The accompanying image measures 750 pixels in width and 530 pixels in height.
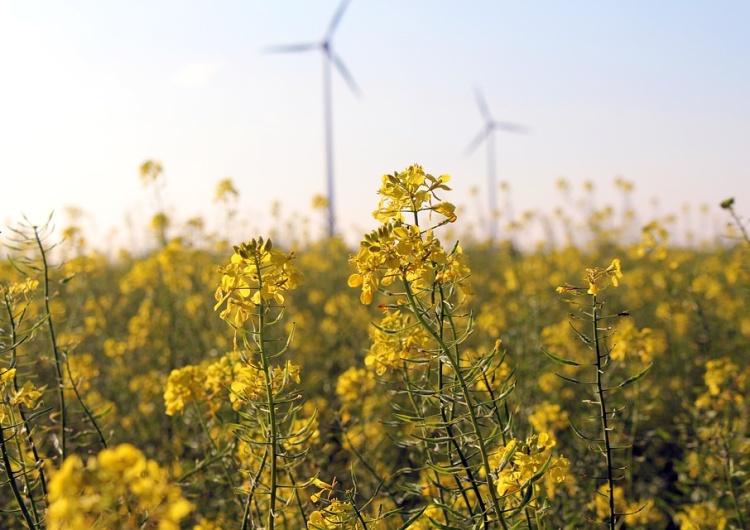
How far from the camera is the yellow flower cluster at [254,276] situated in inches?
73.5

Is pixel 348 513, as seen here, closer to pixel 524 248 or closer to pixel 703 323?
pixel 703 323

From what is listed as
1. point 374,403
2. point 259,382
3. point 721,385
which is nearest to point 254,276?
point 259,382

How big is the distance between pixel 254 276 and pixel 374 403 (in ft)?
8.81

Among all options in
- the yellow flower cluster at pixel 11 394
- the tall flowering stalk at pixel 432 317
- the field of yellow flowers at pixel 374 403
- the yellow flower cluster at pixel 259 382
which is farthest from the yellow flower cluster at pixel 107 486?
the yellow flower cluster at pixel 11 394

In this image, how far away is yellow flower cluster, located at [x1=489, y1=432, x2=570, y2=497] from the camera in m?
1.91

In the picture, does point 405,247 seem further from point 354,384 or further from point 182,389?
point 354,384

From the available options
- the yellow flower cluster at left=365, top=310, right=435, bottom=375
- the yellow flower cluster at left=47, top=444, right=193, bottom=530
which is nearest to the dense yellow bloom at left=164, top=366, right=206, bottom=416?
the yellow flower cluster at left=365, top=310, right=435, bottom=375

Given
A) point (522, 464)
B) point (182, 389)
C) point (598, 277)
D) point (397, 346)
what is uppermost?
point (598, 277)

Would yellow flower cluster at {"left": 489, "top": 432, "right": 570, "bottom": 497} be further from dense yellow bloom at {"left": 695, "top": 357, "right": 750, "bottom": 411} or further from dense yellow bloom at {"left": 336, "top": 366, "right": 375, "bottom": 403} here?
dense yellow bloom at {"left": 695, "top": 357, "right": 750, "bottom": 411}

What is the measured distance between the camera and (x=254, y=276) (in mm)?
1885

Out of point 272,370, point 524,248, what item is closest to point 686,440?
point 272,370

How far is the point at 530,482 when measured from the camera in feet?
5.80

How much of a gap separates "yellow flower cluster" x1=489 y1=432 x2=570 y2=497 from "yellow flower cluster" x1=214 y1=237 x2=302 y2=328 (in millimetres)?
768

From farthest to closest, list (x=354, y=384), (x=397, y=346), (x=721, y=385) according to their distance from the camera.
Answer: (x=721, y=385), (x=354, y=384), (x=397, y=346)
